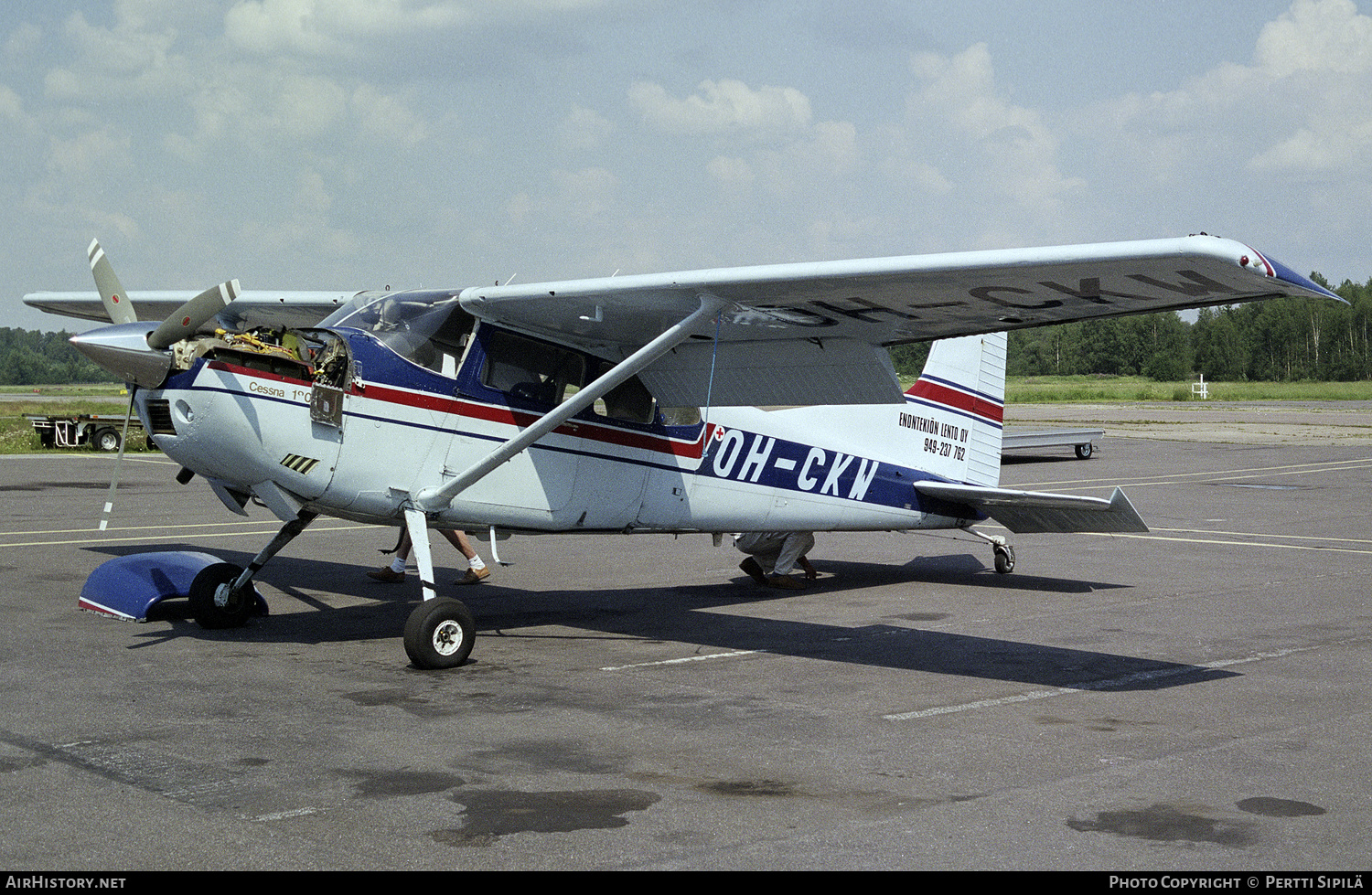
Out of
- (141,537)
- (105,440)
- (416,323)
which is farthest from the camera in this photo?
(105,440)

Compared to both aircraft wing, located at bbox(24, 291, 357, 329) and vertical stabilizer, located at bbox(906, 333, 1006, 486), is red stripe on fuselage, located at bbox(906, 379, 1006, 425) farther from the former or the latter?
aircraft wing, located at bbox(24, 291, 357, 329)

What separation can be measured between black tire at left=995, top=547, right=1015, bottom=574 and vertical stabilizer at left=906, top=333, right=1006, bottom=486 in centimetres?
73

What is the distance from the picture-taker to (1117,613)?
34.7 feet

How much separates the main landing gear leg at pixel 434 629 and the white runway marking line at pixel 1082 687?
3093 millimetres

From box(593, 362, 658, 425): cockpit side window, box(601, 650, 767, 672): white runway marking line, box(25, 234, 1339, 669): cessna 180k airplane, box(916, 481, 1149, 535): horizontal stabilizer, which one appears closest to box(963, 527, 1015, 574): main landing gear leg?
box(916, 481, 1149, 535): horizontal stabilizer

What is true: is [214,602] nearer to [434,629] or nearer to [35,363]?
[434,629]

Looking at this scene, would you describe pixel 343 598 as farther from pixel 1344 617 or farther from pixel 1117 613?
pixel 1344 617

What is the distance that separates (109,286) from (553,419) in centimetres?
370

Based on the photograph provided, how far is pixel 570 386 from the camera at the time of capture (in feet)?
31.8

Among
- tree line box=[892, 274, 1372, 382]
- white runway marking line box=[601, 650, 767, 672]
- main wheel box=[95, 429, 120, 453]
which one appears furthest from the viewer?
tree line box=[892, 274, 1372, 382]

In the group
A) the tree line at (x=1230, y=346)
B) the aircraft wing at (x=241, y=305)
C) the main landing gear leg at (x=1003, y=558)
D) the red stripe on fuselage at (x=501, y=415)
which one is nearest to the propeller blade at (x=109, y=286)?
the aircraft wing at (x=241, y=305)

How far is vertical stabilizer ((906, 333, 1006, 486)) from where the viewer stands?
41.4 ft

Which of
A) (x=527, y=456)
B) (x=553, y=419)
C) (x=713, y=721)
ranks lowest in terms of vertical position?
(x=713, y=721)

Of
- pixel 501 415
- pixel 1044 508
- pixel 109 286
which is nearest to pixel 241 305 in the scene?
pixel 109 286
